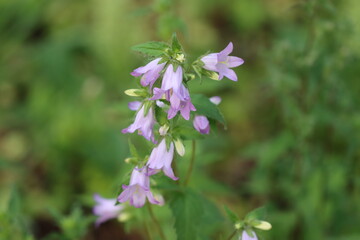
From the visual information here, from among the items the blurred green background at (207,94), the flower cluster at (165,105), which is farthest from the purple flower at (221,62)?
the blurred green background at (207,94)

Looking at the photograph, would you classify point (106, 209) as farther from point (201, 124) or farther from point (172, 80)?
point (172, 80)

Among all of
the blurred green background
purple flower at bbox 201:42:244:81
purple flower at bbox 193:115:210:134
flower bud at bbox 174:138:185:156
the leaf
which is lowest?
the leaf

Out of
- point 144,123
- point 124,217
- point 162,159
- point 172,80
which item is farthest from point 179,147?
point 124,217

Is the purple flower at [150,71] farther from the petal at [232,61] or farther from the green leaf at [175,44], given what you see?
the petal at [232,61]

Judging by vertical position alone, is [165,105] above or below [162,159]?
above

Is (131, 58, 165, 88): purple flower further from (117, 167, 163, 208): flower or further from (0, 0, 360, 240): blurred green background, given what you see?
(0, 0, 360, 240): blurred green background

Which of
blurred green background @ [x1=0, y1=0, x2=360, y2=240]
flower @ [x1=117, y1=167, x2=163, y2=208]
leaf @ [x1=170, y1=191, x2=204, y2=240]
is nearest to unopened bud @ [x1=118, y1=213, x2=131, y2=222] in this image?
blurred green background @ [x1=0, y1=0, x2=360, y2=240]

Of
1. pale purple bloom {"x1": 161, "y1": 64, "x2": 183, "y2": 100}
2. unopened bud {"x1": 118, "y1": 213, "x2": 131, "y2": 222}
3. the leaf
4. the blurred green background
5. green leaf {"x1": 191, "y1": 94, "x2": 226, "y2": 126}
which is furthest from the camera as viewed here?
the blurred green background

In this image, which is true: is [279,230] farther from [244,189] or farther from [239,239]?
[239,239]
